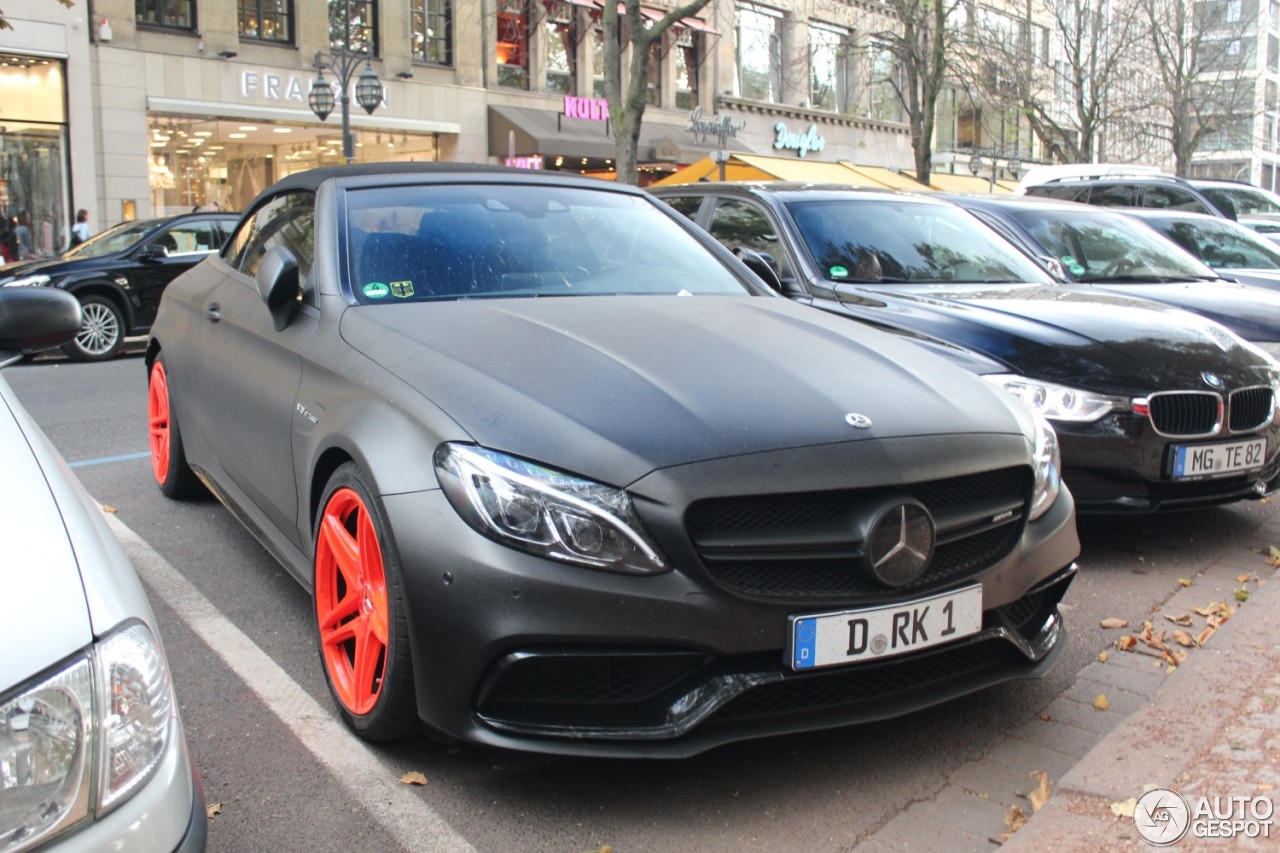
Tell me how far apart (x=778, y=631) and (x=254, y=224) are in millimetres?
3314

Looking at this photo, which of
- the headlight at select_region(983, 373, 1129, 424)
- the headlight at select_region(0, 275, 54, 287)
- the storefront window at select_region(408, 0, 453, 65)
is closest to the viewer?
the headlight at select_region(983, 373, 1129, 424)

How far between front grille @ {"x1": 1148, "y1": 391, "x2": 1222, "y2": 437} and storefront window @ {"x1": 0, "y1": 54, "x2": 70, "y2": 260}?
69.0 ft

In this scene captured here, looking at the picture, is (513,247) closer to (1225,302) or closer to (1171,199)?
(1225,302)

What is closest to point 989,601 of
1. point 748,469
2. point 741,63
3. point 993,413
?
point 993,413

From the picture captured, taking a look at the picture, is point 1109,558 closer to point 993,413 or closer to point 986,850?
point 993,413

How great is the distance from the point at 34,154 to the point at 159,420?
60.8 ft

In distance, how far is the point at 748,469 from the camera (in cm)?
274

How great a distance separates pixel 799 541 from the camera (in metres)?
2.75

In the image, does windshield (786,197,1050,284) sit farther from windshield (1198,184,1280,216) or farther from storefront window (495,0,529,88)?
storefront window (495,0,529,88)

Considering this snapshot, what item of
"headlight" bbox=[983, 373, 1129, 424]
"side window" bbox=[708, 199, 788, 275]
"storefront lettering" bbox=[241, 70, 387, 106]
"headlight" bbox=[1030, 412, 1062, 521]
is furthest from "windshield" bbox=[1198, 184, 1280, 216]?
"storefront lettering" bbox=[241, 70, 387, 106]

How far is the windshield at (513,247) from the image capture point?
388cm

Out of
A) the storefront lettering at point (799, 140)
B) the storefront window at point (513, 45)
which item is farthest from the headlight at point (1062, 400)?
the storefront lettering at point (799, 140)

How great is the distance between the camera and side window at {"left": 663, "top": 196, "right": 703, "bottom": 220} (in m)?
7.24
